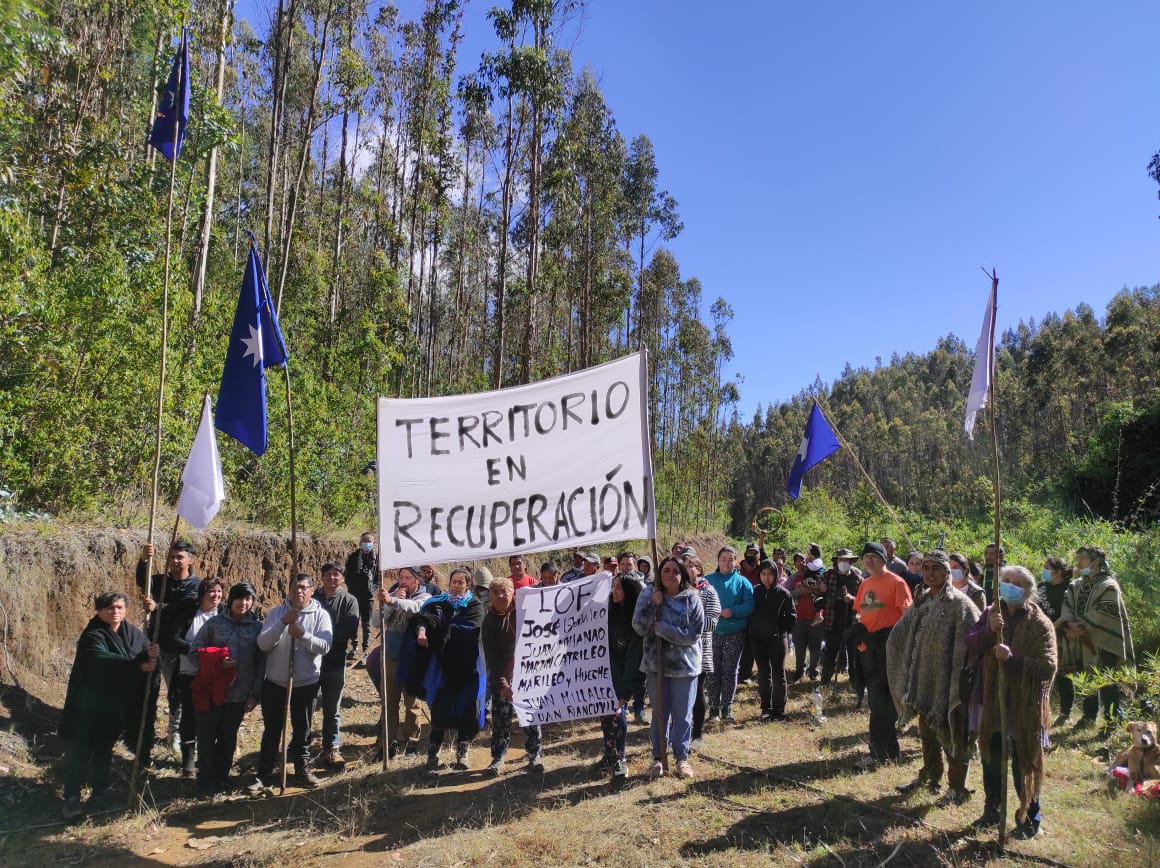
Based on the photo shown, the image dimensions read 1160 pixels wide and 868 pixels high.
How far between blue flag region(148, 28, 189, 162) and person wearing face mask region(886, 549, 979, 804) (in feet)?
23.3

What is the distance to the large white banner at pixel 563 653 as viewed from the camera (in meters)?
5.45

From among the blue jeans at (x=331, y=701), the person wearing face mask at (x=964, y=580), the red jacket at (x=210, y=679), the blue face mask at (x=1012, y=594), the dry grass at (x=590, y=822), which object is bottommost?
the dry grass at (x=590, y=822)

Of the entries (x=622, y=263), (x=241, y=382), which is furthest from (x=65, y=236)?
(x=622, y=263)

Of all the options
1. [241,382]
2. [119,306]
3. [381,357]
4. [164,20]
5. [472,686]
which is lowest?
[472,686]

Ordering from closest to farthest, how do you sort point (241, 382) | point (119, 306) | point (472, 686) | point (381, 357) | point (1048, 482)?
point (241, 382), point (472, 686), point (119, 306), point (381, 357), point (1048, 482)

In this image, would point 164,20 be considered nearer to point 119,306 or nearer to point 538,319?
point 119,306

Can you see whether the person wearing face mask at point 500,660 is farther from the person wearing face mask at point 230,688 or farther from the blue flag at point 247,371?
the blue flag at point 247,371

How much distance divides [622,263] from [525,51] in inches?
565

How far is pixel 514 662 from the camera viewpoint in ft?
18.2

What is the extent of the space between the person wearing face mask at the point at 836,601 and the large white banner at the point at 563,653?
410cm

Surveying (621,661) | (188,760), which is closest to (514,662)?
(621,661)

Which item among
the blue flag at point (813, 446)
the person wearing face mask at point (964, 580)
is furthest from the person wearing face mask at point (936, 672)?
the blue flag at point (813, 446)

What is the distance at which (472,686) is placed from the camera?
6.10 meters

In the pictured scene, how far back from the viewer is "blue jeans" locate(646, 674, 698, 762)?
548 centimetres
